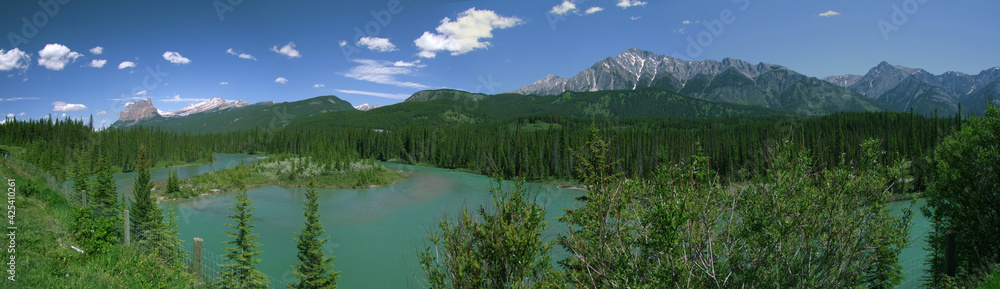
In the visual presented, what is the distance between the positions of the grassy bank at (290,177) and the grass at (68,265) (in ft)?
118

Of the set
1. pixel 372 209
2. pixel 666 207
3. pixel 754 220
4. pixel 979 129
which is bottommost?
pixel 372 209

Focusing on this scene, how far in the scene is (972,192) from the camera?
1212cm

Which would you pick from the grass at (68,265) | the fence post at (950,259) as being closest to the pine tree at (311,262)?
the grass at (68,265)

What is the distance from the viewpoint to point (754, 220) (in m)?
5.76

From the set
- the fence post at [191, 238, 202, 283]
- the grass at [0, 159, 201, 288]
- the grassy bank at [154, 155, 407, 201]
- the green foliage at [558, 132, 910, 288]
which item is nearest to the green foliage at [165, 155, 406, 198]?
the grassy bank at [154, 155, 407, 201]

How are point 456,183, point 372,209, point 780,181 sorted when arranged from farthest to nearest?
1. point 456,183
2. point 372,209
3. point 780,181

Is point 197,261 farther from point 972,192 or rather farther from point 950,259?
point 972,192

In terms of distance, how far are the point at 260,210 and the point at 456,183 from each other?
86.2 feet

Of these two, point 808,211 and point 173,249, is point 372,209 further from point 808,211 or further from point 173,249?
point 808,211

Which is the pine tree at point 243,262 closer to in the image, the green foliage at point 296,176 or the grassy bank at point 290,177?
the green foliage at point 296,176

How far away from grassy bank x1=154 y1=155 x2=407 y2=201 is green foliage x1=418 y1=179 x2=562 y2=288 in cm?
4355

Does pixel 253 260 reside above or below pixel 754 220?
below

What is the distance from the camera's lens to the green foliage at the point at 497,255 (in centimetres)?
545

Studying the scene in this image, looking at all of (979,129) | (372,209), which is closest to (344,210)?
(372,209)
